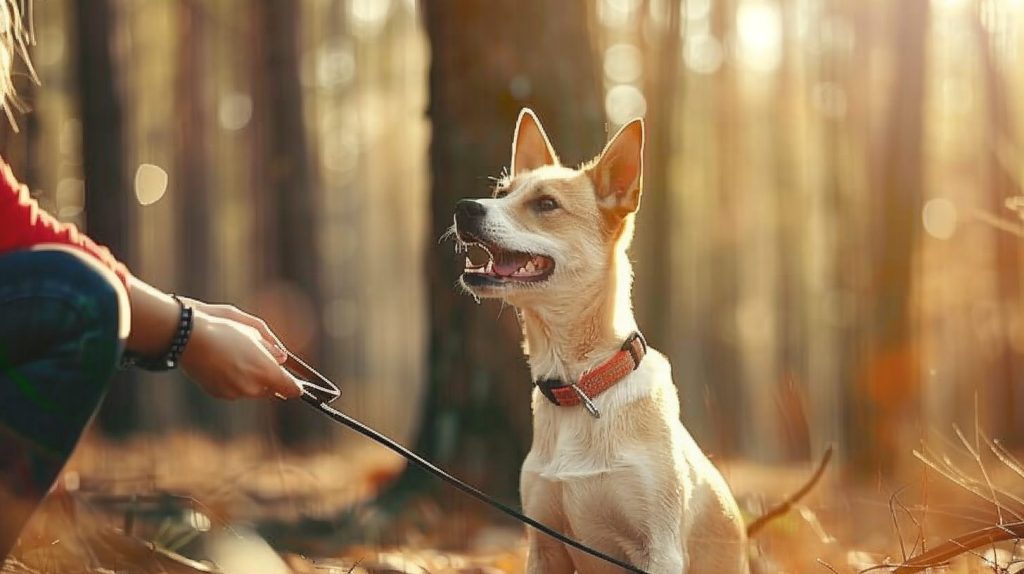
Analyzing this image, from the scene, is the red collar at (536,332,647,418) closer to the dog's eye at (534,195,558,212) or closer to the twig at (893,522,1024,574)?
the dog's eye at (534,195,558,212)

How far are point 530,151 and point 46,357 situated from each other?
2843 mm

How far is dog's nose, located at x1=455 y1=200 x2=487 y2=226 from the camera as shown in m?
4.29

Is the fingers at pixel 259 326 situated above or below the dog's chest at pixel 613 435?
above

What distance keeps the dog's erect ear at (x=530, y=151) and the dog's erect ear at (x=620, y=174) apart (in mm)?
398

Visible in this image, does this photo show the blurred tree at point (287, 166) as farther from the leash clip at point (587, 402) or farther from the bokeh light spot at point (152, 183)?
the leash clip at point (587, 402)

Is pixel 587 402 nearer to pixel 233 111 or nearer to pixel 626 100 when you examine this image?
pixel 626 100

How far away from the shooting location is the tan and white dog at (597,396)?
3.73 metres

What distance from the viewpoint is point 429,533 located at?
6398 millimetres

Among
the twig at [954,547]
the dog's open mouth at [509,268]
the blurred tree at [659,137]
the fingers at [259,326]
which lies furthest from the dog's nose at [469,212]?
the blurred tree at [659,137]

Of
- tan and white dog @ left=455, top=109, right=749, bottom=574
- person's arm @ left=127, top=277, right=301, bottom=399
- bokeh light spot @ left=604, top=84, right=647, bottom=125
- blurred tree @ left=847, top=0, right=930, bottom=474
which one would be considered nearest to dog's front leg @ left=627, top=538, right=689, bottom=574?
tan and white dog @ left=455, top=109, right=749, bottom=574

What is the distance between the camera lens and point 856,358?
14.3 metres

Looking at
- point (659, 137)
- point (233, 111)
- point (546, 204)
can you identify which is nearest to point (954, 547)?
point (546, 204)

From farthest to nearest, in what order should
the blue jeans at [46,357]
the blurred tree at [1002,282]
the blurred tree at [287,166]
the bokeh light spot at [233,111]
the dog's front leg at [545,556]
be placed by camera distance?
the bokeh light spot at [233,111] < the blurred tree at [1002,282] < the blurred tree at [287,166] < the dog's front leg at [545,556] < the blue jeans at [46,357]

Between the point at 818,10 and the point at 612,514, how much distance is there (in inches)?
745
